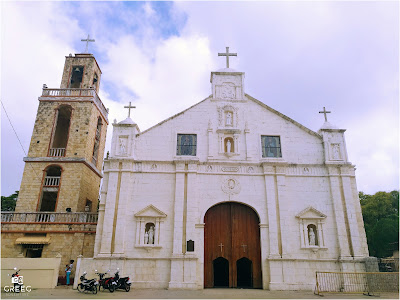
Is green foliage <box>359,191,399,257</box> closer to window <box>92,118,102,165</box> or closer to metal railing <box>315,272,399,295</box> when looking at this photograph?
metal railing <box>315,272,399,295</box>

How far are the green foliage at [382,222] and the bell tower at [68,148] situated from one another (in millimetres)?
28038

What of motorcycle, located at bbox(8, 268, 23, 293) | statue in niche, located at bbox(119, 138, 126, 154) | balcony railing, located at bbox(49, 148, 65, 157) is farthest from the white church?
balcony railing, located at bbox(49, 148, 65, 157)

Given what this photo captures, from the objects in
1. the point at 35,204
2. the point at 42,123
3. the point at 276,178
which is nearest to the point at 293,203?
the point at 276,178

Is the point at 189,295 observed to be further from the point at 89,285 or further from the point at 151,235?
the point at 89,285

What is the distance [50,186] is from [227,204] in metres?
12.8

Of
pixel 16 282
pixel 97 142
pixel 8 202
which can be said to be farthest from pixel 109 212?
pixel 8 202

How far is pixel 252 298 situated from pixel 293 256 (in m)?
4.30

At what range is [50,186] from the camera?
21406mm

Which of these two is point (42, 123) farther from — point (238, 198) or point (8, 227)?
point (238, 198)

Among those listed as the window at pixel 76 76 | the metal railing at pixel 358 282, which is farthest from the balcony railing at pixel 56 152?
the metal railing at pixel 358 282

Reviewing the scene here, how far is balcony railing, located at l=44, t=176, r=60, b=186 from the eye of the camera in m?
21.6

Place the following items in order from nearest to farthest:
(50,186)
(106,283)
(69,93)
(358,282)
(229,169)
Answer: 1. (106,283)
2. (358,282)
3. (229,169)
4. (50,186)
5. (69,93)

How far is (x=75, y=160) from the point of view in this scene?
21.8 metres

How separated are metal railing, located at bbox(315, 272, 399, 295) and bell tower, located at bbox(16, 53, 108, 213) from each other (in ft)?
49.8
